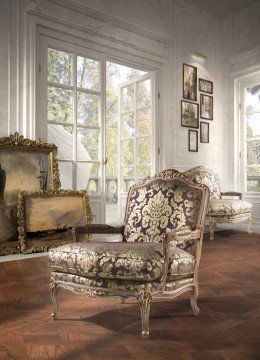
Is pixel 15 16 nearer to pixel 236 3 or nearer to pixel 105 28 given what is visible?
pixel 105 28

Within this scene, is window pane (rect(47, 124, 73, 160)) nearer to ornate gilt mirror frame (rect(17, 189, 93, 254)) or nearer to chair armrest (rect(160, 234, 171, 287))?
ornate gilt mirror frame (rect(17, 189, 93, 254))

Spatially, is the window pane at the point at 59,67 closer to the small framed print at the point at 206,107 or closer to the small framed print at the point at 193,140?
the small framed print at the point at 193,140

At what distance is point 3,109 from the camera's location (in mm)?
4145

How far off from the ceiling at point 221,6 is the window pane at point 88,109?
9.10 ft

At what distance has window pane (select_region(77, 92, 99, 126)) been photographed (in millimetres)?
4883

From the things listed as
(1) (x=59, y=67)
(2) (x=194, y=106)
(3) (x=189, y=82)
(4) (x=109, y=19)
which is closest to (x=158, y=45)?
(3) (x=189, y=82)

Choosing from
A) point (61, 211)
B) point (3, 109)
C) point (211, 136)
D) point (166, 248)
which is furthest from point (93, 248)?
point (211, 136)

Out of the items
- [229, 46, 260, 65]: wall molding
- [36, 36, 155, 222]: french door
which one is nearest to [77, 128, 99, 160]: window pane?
[36, 36, 155, 222]: french door

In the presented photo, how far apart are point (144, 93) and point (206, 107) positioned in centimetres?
130

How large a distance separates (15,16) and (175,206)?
3.21 metres

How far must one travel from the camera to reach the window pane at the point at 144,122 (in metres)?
5.92

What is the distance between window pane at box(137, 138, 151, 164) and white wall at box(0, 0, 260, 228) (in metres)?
0.24

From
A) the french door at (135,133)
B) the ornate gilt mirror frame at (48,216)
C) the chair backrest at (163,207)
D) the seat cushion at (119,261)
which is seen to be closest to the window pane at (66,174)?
the ornate gilt mirror frame at (48,216)

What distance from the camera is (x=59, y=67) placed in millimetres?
4695
